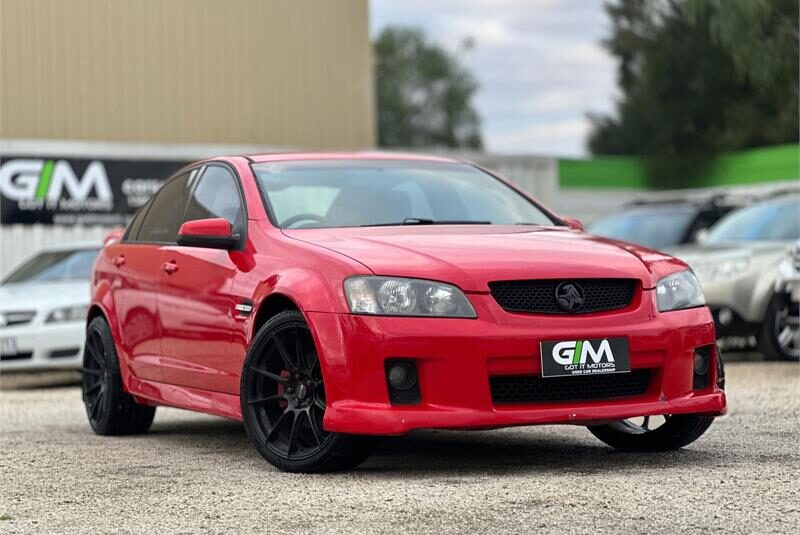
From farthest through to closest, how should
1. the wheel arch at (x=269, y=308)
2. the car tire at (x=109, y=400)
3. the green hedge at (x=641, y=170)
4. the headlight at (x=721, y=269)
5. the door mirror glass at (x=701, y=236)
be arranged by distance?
the green hedge at (x=641, y=170) → the door mirror glass at (x=701, y=236) → the headlight at (x=721, y=269) → the car tire at (x=109, y=400) → the wheel arch at (x=269, y=308)

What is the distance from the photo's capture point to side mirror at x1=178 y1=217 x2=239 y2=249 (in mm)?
7078

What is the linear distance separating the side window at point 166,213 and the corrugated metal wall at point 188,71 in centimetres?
1395

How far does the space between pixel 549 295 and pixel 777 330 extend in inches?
322

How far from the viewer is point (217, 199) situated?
779 centimetres

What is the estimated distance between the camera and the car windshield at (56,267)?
1510 cm

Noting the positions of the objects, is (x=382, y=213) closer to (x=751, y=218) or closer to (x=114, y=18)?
(x=751, y=218)

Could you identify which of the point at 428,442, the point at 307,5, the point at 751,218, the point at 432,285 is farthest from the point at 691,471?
the point at 307,5

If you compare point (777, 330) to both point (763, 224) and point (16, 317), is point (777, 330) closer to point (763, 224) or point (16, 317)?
point (763, 224)

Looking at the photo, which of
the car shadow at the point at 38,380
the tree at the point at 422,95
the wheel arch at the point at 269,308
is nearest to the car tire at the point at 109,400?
the wheel arch at the point at 269,308

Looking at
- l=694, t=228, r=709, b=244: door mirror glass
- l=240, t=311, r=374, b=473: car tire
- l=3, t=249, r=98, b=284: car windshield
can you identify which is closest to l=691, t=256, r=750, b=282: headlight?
l=694, t=228, r=709, b=244: door mirror glass

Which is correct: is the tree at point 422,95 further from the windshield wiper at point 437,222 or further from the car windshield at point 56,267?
the windshield wiper at point 437,222

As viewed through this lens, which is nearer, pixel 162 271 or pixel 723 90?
pixel 162 271

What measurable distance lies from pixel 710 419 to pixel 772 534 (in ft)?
6.57

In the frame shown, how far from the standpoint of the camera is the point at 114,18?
22.7 metres
